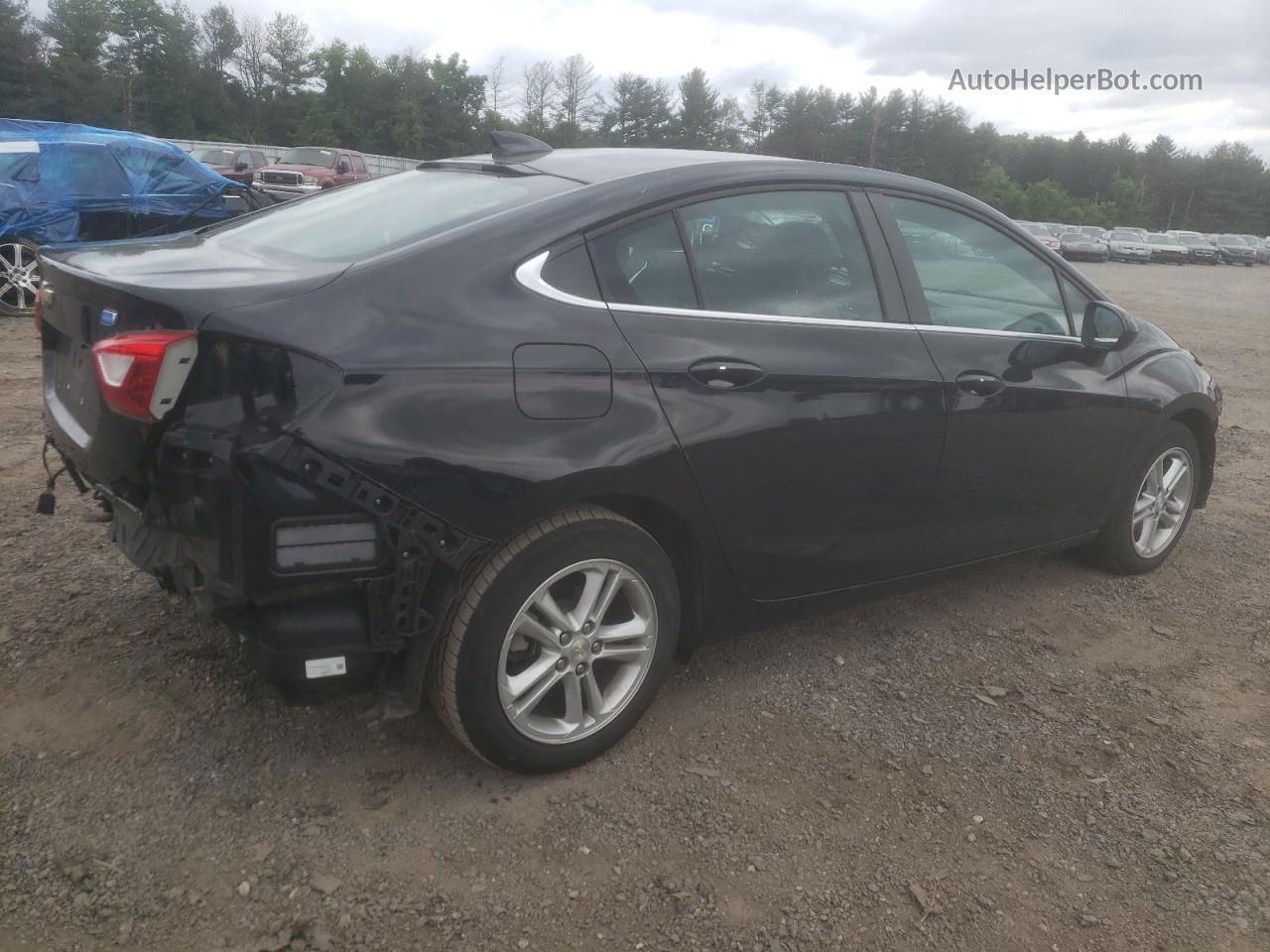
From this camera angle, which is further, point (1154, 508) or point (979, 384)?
point (1154, 508)

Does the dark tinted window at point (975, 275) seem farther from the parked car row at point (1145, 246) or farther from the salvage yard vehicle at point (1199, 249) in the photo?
the salvage yard vehicle at point (1199, 249)

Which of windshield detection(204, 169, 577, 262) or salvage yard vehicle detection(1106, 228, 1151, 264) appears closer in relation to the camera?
windshield detection(204, 169, 577, 262)

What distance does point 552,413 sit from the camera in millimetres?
2471

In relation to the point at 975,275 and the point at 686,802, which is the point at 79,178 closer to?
the point at 975,275

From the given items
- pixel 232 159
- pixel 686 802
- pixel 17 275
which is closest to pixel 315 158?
pixel 232 159

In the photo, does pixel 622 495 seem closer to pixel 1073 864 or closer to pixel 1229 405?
pixel 1073 864

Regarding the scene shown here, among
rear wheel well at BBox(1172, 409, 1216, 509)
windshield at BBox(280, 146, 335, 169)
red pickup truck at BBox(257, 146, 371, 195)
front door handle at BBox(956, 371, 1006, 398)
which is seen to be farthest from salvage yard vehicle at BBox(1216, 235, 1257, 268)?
front door handle at BBox(956, 371, 1006, 398)

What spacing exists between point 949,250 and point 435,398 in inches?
81.7

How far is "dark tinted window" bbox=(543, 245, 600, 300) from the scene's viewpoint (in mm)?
2586

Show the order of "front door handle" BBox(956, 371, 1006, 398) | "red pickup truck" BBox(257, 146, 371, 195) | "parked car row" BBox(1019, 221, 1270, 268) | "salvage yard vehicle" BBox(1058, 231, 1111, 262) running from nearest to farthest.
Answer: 1. "front door handle" BBox(956, 371, 1006, 398)
2. "red pickup truck" BBox(257, 146, 371, 195)
3. "salvage yard vehicle" BBox(1058, 231, 1111, 262)
4. "parked car row" BBox(1019, 221, 1270, 268)

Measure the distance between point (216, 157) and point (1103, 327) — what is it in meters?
27.0

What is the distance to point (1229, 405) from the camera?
876cm

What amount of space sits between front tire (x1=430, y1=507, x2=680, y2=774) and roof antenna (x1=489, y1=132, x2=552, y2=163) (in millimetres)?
1417

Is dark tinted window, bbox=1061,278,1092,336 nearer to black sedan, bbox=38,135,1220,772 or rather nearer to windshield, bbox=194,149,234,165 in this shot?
black sedan, bbox=38,135,1220,772
